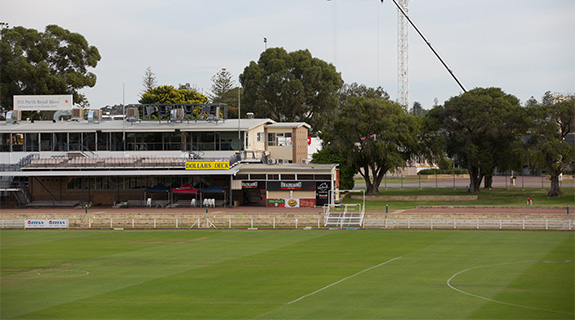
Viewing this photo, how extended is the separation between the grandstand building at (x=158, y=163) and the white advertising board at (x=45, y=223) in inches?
441

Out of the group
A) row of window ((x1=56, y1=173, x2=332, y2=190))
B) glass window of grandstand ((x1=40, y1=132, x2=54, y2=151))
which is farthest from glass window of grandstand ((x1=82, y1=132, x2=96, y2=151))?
row of window ((x1=56, y1=173, x2=332, y2=190))

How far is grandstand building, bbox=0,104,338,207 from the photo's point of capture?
67.5 meters

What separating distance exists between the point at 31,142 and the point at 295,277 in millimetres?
55527

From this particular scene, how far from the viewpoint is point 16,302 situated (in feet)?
88.5

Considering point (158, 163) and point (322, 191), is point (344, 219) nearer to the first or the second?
point (322, 191)

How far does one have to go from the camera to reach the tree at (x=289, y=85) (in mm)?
123312

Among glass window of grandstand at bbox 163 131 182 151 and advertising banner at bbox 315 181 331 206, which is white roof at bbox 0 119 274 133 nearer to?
glass window of grandstand at bbox 163 131 182 151

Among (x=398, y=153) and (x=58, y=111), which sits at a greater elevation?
(x=58, y=111)

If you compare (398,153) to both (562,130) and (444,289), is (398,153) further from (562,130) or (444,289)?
(444,289)

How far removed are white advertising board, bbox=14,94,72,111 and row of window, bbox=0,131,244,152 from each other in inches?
271

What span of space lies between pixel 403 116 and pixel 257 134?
17.8m

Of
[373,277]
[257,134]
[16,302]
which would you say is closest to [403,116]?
[257,134]

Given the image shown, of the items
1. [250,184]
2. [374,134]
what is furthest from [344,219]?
[374,134]

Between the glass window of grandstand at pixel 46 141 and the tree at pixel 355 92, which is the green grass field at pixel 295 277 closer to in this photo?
the glass window of grandstand at pixel 46 141
